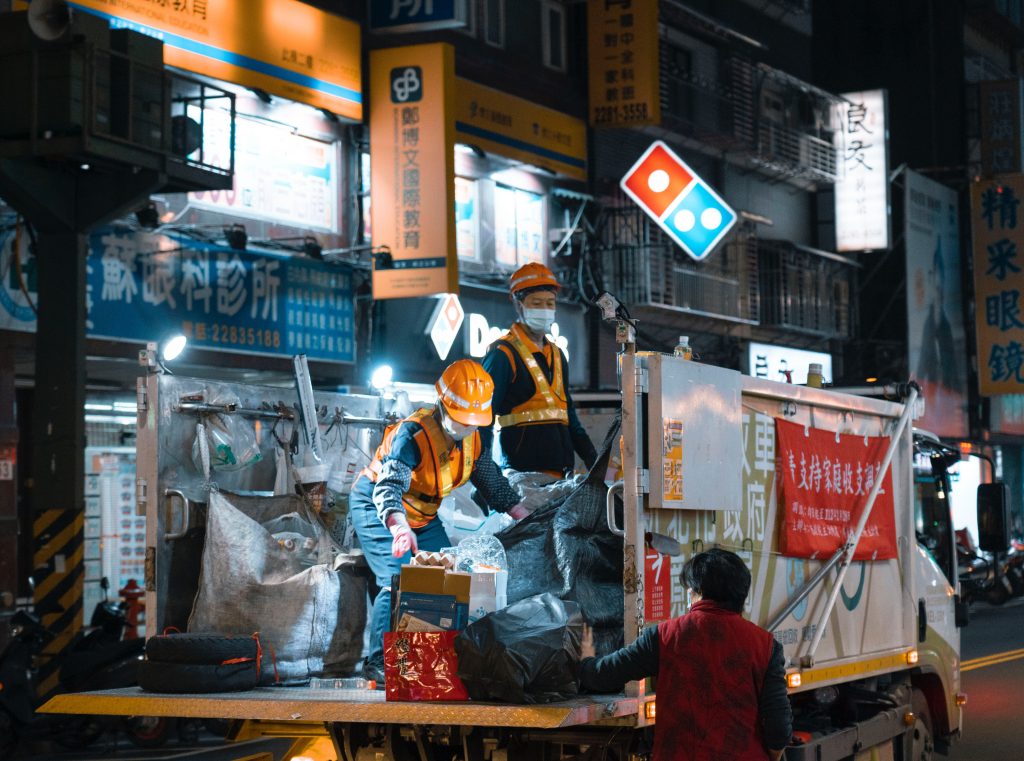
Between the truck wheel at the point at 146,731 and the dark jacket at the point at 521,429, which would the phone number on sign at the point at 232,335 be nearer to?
the truck wheel at the point at 146,731

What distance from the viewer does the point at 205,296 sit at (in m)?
18.1

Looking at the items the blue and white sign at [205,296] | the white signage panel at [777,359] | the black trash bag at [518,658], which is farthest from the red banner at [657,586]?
the white signage panel at [777,359]

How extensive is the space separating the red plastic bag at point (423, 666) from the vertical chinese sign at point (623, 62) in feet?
61.3

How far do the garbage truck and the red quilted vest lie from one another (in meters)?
0.41

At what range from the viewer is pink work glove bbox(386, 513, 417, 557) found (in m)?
7.48

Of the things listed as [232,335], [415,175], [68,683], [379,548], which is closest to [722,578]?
[379,548]

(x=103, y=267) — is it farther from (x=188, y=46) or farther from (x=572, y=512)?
(x=572, y=512)

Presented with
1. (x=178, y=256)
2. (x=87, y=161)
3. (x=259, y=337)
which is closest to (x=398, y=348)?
(x=259, y=337)

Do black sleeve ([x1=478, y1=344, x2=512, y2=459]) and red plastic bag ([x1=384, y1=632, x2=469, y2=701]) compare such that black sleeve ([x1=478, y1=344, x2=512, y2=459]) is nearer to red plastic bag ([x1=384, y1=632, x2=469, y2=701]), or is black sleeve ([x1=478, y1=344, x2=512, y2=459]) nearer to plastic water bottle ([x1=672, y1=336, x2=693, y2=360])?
plastic water bottle ([x1=672, y1=336, x2=693, y2=360])

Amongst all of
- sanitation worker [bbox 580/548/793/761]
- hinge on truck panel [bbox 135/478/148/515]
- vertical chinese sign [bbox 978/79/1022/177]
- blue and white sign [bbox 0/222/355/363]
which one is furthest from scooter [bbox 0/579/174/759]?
vertical chinese sign [bbox 978/79/1022/177]

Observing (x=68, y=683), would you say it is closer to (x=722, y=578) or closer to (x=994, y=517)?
(x=994, y=517)

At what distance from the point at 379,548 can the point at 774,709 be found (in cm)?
250

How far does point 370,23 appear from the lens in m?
20.6

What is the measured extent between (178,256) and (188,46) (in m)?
2.30
